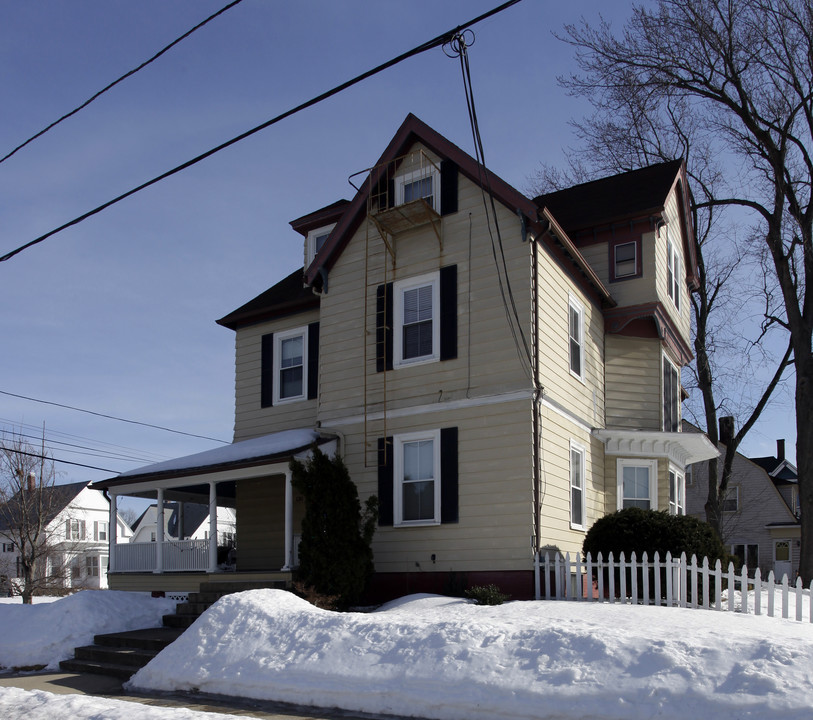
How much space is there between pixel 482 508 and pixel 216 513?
6.07 metres

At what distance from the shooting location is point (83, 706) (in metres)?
9.20

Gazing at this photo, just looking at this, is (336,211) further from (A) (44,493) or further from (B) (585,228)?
(A) (44,493)

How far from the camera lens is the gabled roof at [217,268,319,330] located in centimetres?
1895

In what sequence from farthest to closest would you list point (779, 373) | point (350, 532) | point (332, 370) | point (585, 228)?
1. point (779, 373)
2. point (585, 228)
3. point (332, 370)
4. point (350, 532)

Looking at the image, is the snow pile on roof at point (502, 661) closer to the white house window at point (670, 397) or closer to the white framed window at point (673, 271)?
the white house window at point (670, 397)

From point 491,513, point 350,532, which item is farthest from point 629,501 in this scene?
point 350,532

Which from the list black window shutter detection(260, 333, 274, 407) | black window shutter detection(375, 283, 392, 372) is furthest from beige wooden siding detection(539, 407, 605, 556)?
black window shutter detection(260, 333, 274, 407)

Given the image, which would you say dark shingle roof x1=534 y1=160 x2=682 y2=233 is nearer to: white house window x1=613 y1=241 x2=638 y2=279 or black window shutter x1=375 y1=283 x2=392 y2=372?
white house window x1=613 y1=241 x2=638 y2=279

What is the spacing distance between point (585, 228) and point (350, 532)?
8912mm

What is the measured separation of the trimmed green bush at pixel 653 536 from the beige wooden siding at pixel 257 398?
707cm

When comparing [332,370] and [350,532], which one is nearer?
[350,532]

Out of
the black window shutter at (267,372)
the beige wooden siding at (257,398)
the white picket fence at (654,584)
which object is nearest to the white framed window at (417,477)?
the white picket fence at (654,584)

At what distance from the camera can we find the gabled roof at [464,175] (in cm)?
1501

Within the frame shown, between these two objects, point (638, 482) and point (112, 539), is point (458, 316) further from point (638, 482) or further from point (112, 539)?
point (112, 539)
